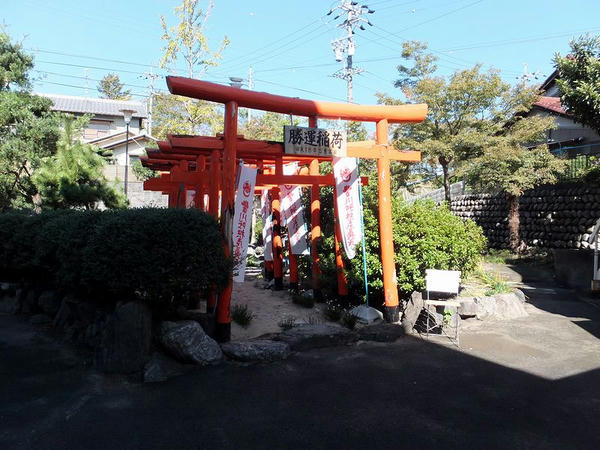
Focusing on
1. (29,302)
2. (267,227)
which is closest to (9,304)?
(29,302)

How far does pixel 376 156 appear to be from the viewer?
284 inches

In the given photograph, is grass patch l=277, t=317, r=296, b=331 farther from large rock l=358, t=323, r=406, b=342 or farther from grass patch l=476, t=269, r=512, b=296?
grass patch l=476, t=269, r=512, b=296

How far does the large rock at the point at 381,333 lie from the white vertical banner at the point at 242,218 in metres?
1.89

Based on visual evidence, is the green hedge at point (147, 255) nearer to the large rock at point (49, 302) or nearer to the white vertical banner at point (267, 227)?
the large rock at point (49, 302)

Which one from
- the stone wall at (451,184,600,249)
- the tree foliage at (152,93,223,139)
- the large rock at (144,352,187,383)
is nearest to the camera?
the large rock at (144,352,187,383)

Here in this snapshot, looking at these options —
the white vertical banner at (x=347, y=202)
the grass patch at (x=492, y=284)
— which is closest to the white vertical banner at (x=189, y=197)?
the white vertical banner at (x=347, y=202)

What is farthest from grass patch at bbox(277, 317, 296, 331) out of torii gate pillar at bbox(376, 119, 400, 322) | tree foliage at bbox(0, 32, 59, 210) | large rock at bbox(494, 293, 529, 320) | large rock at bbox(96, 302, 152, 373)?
tree foliage at bbox(0, 32, 59, 210)

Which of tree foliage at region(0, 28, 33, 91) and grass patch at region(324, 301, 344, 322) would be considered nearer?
grass patch at region(324, 301, 344, 322)

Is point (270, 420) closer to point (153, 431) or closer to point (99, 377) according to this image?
point (153, 431)

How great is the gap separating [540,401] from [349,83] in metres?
A: 23.0

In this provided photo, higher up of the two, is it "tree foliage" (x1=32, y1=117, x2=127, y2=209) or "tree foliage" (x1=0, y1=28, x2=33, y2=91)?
"tree foliage" (x1=0, y1=28, x2=33, y2=91)

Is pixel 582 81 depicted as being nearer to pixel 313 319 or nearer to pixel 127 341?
pixel 313 319

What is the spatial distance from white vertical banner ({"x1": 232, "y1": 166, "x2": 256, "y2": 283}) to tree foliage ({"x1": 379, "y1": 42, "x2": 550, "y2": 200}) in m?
10.5

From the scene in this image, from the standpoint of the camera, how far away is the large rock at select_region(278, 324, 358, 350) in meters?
6.06
